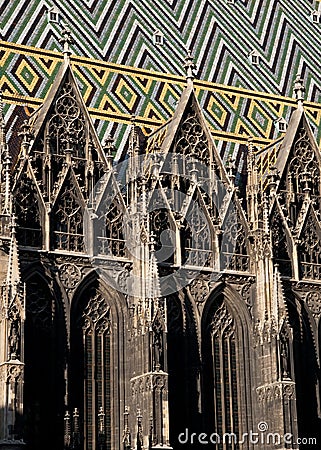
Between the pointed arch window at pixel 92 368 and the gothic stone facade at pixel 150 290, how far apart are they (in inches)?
1.5

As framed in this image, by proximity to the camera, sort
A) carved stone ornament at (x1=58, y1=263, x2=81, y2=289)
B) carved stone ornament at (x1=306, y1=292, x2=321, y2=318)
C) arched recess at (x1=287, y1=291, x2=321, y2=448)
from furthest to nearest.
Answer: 1. carved stone ornament at (x1=306, y1=292, x2=321, y2=318)
2. arched recess at (x1=287, y1=291, x2=321, y2=448)
3. carved stone ornament at (x1=58, y1=263, x2=81, y2=289)

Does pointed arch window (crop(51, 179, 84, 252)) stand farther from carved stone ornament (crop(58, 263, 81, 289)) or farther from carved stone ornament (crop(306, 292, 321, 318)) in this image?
carved stone ornament (crop(306, 292, 321, 318))

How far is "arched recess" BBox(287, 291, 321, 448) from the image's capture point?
3388 cm

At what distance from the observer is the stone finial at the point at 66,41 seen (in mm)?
34144

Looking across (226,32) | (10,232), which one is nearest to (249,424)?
(10,232)

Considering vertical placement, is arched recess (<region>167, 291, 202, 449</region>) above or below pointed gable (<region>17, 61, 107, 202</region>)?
below

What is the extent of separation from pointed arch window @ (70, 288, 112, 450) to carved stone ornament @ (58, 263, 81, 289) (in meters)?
0.54

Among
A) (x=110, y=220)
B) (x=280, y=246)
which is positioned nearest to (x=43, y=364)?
(x=110, y=220)

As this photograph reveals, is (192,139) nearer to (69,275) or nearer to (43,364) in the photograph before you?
(69,275)

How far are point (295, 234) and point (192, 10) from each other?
11.9 metres

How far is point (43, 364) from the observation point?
30422 mm

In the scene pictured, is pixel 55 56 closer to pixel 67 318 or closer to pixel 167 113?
pixel 167 113

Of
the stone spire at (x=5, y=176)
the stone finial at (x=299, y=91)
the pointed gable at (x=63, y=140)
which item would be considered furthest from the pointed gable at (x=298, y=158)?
the stone spire at (x=5, y=176)

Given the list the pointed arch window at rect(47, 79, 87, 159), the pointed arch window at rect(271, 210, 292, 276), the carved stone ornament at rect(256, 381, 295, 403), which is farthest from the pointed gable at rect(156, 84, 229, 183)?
the carved stone ornament at rect(256, 381, 295, 403)
